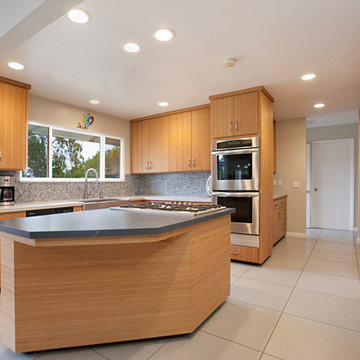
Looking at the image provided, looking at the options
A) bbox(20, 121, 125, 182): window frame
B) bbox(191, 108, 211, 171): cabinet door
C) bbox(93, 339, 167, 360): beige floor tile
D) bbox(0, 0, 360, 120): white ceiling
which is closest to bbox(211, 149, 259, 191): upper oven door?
bbox(191, 108, 211, 171): cabinet door

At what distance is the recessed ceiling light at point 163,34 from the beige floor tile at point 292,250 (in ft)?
10.9

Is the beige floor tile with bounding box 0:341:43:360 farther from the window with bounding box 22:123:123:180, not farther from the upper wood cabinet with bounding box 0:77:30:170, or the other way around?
the window with bounding box 22:123:123:180

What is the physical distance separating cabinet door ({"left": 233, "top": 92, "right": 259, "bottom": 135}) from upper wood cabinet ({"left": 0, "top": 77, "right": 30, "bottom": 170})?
2665 millimetres

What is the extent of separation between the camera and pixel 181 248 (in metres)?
1.72

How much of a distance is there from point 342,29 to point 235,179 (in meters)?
1.91

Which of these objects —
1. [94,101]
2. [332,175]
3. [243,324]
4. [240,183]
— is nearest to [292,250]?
[240,183]

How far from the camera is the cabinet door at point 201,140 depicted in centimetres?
402

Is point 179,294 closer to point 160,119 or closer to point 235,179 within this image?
point 235,179

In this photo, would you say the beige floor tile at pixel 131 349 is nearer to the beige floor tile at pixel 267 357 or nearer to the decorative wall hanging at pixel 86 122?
the beige floor tile at pixel 267 357

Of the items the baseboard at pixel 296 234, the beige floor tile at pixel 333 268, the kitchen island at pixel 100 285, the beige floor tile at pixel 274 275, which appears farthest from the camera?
the baseboard at pixel 296 234

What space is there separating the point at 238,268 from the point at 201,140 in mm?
2004

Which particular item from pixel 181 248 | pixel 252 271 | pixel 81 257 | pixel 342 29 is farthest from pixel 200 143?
pixel 81 257

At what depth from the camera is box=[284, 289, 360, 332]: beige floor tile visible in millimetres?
2018

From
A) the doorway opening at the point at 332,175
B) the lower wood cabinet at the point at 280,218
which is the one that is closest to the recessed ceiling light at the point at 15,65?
the lower wood cabinet at the point at 280,218
